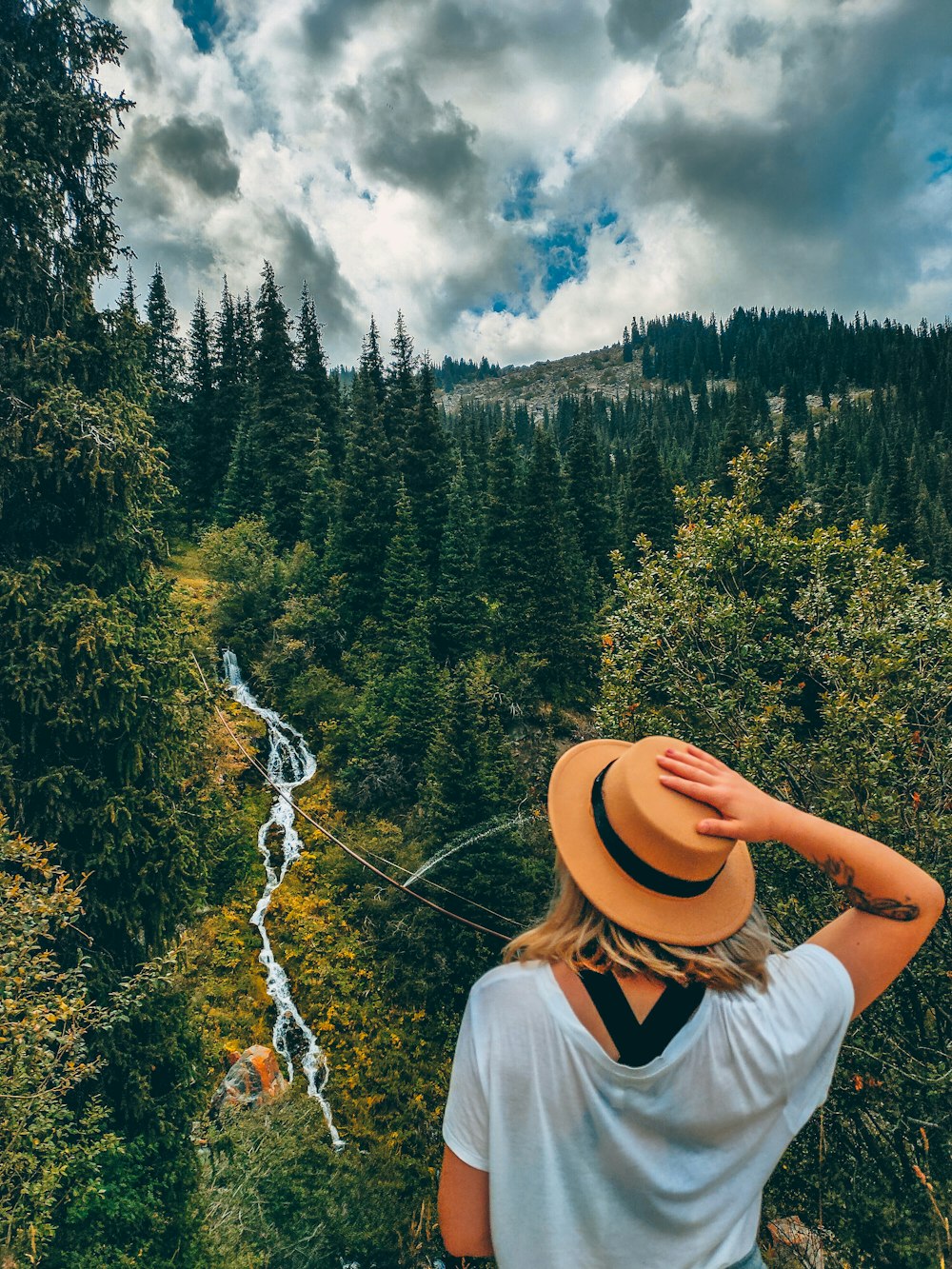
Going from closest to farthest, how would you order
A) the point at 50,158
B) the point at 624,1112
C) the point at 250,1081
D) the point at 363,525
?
the point at 624,1112
the point at 50,158
the point at 250,1081
the point at 363,525

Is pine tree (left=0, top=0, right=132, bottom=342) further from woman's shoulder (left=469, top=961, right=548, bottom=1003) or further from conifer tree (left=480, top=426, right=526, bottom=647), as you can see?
conifer tree (left=480, top=426, right=526, bottom=647)

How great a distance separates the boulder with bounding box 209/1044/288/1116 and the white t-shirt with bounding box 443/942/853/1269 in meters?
19.6

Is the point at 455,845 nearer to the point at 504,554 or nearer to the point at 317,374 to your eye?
the point at 504,554

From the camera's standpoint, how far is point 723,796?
1600mm

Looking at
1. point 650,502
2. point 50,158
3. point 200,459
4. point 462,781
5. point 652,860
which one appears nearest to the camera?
point 652,860

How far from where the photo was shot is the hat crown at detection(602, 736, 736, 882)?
154cm

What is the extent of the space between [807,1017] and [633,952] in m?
0.48

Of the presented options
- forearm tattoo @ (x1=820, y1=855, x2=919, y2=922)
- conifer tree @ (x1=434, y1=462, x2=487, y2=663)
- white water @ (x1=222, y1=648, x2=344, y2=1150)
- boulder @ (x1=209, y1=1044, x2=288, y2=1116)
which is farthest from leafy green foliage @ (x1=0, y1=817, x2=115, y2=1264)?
conifer tree @ (x1=434, y1=462, x2=487, y2=663)

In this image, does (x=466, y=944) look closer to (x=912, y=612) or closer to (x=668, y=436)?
(x=912, y=612)

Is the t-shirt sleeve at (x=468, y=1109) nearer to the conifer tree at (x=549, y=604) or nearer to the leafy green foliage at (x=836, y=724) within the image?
the leafy green foliage at (x=836, y=724)

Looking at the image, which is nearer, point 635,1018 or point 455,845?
point 635,1018

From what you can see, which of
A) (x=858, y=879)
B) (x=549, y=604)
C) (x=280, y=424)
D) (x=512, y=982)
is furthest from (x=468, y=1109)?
(x=280, y=424)

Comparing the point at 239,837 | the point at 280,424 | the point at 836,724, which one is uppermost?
the point at 280,424

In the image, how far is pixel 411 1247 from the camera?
1476 centimetres
